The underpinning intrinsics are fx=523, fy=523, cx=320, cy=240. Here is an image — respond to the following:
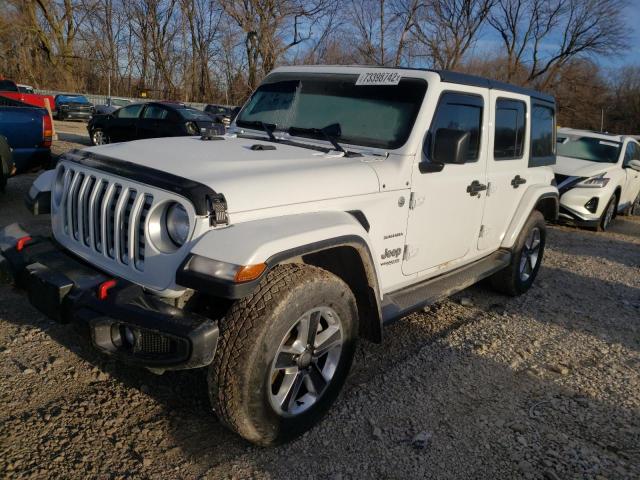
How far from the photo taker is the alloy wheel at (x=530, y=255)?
5254 millimetres

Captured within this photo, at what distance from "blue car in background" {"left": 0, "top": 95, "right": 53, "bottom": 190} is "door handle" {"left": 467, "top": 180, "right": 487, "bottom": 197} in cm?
620

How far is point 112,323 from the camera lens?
2.30 metres

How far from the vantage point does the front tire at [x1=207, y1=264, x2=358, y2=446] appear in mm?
2348

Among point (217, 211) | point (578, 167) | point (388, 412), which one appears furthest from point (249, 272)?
point (578, 167)

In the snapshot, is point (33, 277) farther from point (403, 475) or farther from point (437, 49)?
point (437, 49)

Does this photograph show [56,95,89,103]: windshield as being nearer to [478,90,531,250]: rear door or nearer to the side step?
[478,90,531,250]: rear door

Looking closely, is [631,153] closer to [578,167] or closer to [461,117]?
[578,167]

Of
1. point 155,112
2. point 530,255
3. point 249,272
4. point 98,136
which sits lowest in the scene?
point 530,255

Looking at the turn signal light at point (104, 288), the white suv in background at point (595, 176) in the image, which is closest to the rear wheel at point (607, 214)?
the white suv in background at point (595, 176)

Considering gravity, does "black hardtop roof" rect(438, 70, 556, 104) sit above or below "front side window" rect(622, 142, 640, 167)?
above

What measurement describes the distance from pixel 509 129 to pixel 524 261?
58.9 inches

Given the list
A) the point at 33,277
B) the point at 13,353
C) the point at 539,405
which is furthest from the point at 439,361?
the point at 13,353

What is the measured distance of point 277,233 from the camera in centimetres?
238

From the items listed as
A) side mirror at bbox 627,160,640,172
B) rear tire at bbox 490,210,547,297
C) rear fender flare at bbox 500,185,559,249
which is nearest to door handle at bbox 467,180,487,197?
rear fender flare at bbox 500,185,559,249
